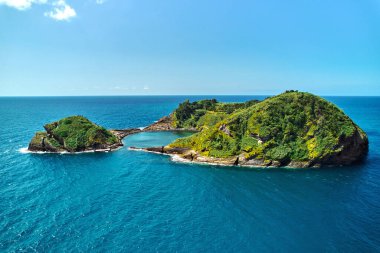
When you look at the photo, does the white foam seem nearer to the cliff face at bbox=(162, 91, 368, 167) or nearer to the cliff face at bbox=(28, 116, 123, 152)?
the cliff face at bbox=(28, 116, 123, 152)

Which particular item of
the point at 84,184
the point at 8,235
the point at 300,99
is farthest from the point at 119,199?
the point at 300,99

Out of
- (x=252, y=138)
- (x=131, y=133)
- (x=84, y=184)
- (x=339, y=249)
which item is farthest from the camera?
(x=131, y=133)

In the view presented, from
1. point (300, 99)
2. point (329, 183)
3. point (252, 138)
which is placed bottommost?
point (329, 183)

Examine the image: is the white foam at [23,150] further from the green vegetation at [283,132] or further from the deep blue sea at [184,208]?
the green vegetation at [283,132]

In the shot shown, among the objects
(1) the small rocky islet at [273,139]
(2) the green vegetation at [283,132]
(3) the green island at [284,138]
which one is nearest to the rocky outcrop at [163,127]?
(1) the small rocky islet at [273,139]

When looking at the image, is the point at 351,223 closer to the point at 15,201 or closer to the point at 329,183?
the point at 329,183

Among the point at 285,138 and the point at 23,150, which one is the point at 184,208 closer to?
the point at 285,138

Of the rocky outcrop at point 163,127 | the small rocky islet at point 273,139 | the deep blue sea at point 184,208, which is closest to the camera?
the deep blue sea at point 184,208
